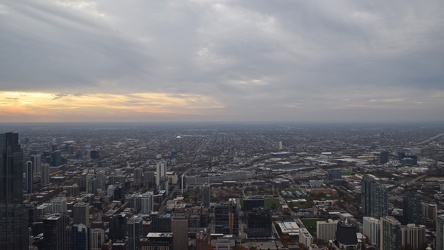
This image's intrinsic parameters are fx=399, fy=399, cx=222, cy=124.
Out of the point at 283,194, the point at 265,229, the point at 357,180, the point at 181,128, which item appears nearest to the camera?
the point at 265,229

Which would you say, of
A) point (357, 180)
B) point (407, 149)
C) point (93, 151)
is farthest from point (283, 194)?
point (93, 151)

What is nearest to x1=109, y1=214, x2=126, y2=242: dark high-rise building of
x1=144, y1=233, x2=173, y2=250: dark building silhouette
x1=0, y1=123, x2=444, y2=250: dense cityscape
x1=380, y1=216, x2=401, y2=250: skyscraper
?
x1=0, y1=123, x2=444, y2=250: dense cityscape

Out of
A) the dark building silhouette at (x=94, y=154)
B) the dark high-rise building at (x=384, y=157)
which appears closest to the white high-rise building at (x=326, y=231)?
the dark high-rise building at (x=384, y=157)

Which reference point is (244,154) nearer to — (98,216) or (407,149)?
(407,149)

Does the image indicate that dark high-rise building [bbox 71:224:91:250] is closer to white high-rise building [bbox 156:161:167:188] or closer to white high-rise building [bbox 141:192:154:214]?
white high-rise building [bbox 141:192:154:214]

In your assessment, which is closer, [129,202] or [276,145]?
[129,202]
